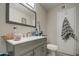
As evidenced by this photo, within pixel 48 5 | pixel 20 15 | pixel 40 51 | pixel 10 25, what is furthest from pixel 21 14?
pixel 40 51

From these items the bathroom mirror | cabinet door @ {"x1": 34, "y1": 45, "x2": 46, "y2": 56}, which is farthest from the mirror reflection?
cabinet door @ {"x1": 34, "y1": 45, "x2": 46, "y2": 56}

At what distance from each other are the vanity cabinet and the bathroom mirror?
0.36 m

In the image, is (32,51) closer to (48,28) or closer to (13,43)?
(13,43)

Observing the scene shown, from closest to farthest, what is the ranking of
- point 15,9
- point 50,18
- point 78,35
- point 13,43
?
1. point 13,43
2. point 15,9
3. point 78,35
4. point 50,18

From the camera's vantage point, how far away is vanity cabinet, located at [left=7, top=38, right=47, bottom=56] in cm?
115

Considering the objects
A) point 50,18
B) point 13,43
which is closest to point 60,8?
point 50,18

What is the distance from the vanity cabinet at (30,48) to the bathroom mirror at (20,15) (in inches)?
14.0

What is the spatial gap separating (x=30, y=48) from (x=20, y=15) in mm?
587

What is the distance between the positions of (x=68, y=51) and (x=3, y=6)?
54.4 inches

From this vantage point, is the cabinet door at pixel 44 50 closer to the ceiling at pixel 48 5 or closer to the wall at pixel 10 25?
the wall at pixel 10 25

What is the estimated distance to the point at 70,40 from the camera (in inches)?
62.0

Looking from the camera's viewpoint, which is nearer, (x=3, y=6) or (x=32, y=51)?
(x=3, y=6)

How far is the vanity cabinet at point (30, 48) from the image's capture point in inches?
45.1

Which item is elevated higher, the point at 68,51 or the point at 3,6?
the point at 3,6
